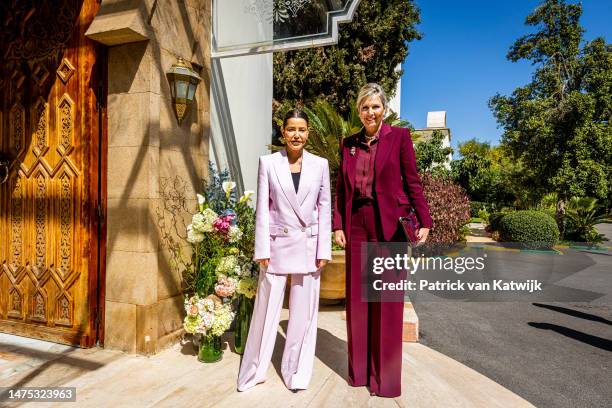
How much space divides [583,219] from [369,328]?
1795 centimetres

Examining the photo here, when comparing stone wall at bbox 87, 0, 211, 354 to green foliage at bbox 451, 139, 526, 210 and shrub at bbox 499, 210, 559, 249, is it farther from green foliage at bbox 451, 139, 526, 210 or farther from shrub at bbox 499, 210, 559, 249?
green foliage at bbox 451, 139, 526, 210

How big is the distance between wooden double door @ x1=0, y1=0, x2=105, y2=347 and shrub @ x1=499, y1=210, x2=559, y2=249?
14757mm

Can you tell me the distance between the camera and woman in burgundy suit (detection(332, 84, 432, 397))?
278cm

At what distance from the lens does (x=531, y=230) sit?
1412cm

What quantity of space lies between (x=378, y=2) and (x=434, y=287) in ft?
37.0

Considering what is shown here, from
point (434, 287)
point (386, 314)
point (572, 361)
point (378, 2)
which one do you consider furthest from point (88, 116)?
point (378, 2)

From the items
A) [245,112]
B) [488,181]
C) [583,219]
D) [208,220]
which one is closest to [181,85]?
[208,220]

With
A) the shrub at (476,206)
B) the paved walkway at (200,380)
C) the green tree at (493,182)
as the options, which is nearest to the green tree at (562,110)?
the green tree at (493,182)

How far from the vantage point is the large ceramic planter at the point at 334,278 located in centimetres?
478

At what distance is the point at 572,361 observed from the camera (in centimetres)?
413

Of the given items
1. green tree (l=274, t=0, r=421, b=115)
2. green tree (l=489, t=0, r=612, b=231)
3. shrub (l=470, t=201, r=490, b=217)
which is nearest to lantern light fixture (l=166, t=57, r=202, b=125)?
green tree (l=274, t=0, r=421, b=115)

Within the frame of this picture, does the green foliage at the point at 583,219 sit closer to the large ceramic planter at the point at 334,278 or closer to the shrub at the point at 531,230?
the shrub at the point at 531,230

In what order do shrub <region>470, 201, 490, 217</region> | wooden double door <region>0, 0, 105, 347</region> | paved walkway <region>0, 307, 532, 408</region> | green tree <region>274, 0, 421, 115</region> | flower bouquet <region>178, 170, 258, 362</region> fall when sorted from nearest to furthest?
paved walkway <region>0, 307, 532, 408</region>, flower bouquet <region>178, 170, 258, 362</region>, wooden double door <region>0, 0, 105, 347</region>, green tree <region>274, 0, 421, 115</region>, shrub <region>470, 201, 490, 217</region>

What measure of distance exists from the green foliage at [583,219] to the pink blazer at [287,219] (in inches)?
706
